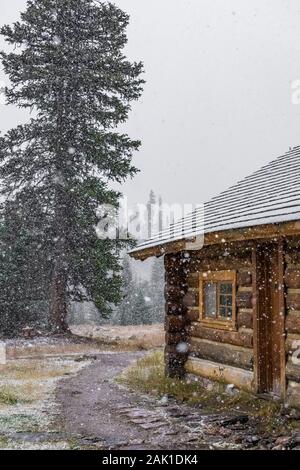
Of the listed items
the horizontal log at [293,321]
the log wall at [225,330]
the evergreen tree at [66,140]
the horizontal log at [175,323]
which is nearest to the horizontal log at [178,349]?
the log wall at [225,330]

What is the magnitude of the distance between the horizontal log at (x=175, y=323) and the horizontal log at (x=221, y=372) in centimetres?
69

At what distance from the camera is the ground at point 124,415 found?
707 centimetres

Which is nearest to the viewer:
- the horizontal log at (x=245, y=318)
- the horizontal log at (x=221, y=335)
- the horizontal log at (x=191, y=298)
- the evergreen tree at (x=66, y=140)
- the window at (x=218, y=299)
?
the horizontal log at (x=245, y=318)

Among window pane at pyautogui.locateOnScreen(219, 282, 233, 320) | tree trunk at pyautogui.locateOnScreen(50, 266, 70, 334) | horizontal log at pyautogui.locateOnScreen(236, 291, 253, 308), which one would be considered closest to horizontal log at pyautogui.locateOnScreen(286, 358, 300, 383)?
horizontal log at pyautogui.locateOnScreen(236, 291, 253, 308)

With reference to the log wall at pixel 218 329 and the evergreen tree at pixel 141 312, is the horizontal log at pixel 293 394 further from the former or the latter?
the evergreen tree at pixel 141 312

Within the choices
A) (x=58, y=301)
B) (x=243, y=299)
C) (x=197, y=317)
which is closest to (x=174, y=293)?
(x=197, y=317)

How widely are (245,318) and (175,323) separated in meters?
2.57

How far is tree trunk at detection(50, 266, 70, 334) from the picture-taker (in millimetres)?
21859

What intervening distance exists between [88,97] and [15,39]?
12.6ft

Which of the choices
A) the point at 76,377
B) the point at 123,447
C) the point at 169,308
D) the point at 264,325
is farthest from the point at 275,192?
the point at 76,377

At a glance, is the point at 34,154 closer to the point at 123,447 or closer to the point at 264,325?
the point at 264,325

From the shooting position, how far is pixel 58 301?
2212cm

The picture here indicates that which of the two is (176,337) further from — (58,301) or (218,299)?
(58,301)

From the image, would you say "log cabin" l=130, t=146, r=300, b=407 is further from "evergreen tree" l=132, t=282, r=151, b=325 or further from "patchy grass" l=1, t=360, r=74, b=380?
"evergreen tree" l=132, t=282, r=151, b=325
